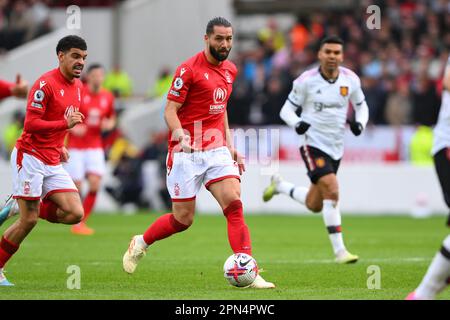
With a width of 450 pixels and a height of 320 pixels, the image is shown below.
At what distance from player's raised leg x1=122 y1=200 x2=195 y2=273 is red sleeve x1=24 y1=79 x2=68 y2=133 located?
140 cm

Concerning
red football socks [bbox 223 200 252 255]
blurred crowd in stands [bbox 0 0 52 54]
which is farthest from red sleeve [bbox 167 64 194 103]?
blurred crowd in stands [bbox 0 0 52 54]

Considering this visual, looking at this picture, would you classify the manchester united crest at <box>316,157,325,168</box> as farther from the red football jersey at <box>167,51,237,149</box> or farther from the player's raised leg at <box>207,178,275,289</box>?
the player's raised leg at <box>207,178,275,289</box>

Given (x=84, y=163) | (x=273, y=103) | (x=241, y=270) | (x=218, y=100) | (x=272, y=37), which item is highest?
(x=272, y=37)

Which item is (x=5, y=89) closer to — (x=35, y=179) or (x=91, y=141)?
(x=35, y=179)

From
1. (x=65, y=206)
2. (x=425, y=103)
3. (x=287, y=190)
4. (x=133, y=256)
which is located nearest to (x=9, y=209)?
(x=65, y=206)

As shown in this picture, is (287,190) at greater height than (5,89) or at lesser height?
lesser

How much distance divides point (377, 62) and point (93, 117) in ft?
32.7

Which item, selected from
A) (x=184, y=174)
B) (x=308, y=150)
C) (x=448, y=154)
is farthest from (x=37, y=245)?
(x=448, y=154)

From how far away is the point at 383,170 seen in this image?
22.8 metres

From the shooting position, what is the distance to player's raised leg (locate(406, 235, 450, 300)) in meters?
7.77

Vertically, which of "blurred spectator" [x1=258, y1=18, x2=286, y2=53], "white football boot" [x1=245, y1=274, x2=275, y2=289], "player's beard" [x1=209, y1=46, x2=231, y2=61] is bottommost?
"white football boot" [x1=245, y1=274, x2=275, y2=289]

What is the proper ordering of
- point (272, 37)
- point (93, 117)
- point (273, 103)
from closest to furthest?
point (93, 117) → point (273, 103) → point (272, 37)

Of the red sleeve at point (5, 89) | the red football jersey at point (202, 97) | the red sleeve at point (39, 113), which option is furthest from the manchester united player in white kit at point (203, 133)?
the red sleeve at point (5, 89)

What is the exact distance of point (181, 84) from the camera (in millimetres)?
10164
